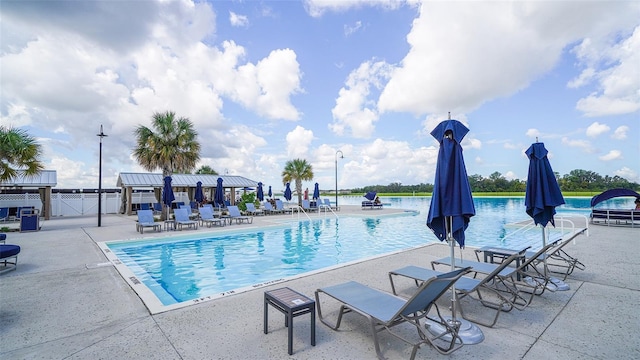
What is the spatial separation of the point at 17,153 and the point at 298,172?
60.2ft

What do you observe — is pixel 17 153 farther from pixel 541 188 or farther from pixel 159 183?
pixel 541 188

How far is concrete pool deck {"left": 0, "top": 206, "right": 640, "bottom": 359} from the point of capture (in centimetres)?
276

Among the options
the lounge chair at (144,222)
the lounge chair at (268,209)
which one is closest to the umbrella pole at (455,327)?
the lounge chair at (144,222)

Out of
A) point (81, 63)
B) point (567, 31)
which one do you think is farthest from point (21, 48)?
point (567, 31)

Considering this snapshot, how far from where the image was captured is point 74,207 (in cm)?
2077

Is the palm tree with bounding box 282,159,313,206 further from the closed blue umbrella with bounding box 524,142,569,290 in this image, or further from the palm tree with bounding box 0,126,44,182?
the closed blue umbrella with bounding box 524,142,569,290

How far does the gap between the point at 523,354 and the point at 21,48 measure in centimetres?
1359

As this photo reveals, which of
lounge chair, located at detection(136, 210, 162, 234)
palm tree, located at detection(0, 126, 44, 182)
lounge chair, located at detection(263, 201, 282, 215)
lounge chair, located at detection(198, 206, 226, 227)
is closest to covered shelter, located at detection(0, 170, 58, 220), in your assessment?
palm tree, located at detection(0, 126, 44, 182)

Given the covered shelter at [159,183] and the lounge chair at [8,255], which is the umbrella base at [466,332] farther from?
the covered shelter at [159,183]

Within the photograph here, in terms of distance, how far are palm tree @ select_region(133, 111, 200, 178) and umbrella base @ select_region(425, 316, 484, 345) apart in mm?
16700

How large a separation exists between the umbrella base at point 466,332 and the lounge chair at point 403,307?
0.07 meters

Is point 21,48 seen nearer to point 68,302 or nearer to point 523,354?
point 68,302

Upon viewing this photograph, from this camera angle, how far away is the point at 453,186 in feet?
10.6

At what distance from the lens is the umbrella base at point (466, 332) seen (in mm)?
2955
